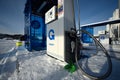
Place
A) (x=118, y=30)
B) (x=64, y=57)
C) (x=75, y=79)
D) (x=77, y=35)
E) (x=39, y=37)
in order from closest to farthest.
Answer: (x=75, y=79), (x=77, y=35), (x=64, y=57), (x=39, y=37), (x=118, y=30)

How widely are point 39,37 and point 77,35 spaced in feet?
9.85

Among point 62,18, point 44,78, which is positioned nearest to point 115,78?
point 44,78

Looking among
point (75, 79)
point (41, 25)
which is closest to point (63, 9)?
Answer: point (75, 79)

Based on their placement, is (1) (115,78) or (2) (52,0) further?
(2) (52,0)

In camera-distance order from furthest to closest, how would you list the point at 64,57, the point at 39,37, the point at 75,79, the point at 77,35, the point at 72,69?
the point at 39,37
the point at 64,57
the point at 77,35
the point at 72,69
the point at 75,79

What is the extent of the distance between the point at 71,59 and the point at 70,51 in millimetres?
205

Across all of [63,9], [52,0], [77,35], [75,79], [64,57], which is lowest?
[75,79]

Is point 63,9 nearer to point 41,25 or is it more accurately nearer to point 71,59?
point 71,59

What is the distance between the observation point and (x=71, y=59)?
1.93 m

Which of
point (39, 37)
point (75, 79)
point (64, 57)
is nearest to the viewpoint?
point (75, 79)

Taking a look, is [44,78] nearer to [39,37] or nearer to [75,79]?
[75,79]

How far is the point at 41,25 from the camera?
439cm

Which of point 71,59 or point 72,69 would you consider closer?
point 72,69

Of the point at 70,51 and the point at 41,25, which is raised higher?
the point at 41,25
